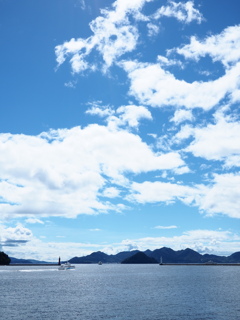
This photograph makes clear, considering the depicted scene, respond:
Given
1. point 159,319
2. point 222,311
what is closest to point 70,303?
point 159,319

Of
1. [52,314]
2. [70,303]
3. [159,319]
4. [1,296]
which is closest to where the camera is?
[159,319]

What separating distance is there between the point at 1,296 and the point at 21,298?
33.6ft

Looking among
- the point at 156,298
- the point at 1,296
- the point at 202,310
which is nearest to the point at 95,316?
the point at 202,310

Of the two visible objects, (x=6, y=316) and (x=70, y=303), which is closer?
(x=6, y=316)

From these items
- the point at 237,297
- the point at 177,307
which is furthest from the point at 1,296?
the point at 237,297

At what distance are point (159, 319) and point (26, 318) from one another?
83.2 ft

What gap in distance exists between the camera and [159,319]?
208ft

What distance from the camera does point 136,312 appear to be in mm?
71625

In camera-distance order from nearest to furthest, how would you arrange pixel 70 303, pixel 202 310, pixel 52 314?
pixel 52 314
pixel 202 310
pixel 70 303

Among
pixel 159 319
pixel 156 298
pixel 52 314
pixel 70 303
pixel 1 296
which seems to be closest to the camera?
pixel 159 319

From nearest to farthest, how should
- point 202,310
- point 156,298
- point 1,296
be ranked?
point 202,310 → point 156,298 → point 1,296

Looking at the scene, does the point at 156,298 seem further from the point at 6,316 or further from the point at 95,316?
the point at 6,316

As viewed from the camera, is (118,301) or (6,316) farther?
(118,301)

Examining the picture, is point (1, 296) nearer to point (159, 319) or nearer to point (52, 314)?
point (52, 314)
